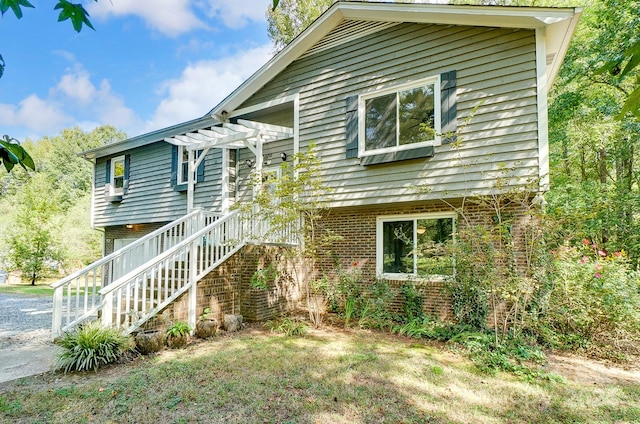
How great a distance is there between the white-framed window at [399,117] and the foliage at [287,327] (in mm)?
3691

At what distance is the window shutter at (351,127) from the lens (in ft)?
25.0

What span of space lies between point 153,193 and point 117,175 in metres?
2.62

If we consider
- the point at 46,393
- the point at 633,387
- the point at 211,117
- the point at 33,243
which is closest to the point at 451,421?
the point at 633,387

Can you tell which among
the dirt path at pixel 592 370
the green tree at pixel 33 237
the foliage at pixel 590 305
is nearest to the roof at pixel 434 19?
the foliage at pixel 590 305

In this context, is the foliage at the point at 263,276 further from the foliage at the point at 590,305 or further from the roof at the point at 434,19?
the roof at the point at 434,19

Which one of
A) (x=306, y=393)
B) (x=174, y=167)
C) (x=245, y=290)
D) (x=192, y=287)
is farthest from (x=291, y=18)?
(x=306, y=393)

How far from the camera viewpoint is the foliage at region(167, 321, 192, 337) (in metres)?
5.69

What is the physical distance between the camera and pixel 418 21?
277 inches

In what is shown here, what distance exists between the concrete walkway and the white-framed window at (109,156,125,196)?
4533 mm

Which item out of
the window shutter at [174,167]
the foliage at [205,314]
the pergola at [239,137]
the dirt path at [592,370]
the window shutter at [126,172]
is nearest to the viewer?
the dirt path at [592,370]

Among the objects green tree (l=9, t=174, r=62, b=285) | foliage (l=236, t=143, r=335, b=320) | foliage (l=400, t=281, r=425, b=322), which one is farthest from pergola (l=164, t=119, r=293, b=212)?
green tree (l=9, t=174, r=62, b=285)

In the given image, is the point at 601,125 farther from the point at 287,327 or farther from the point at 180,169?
the point at 180,169

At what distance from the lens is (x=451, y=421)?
340cm

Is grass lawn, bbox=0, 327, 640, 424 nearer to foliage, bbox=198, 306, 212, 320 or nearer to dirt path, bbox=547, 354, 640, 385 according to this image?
dirt path, bbox=547, 354, 640, 385
